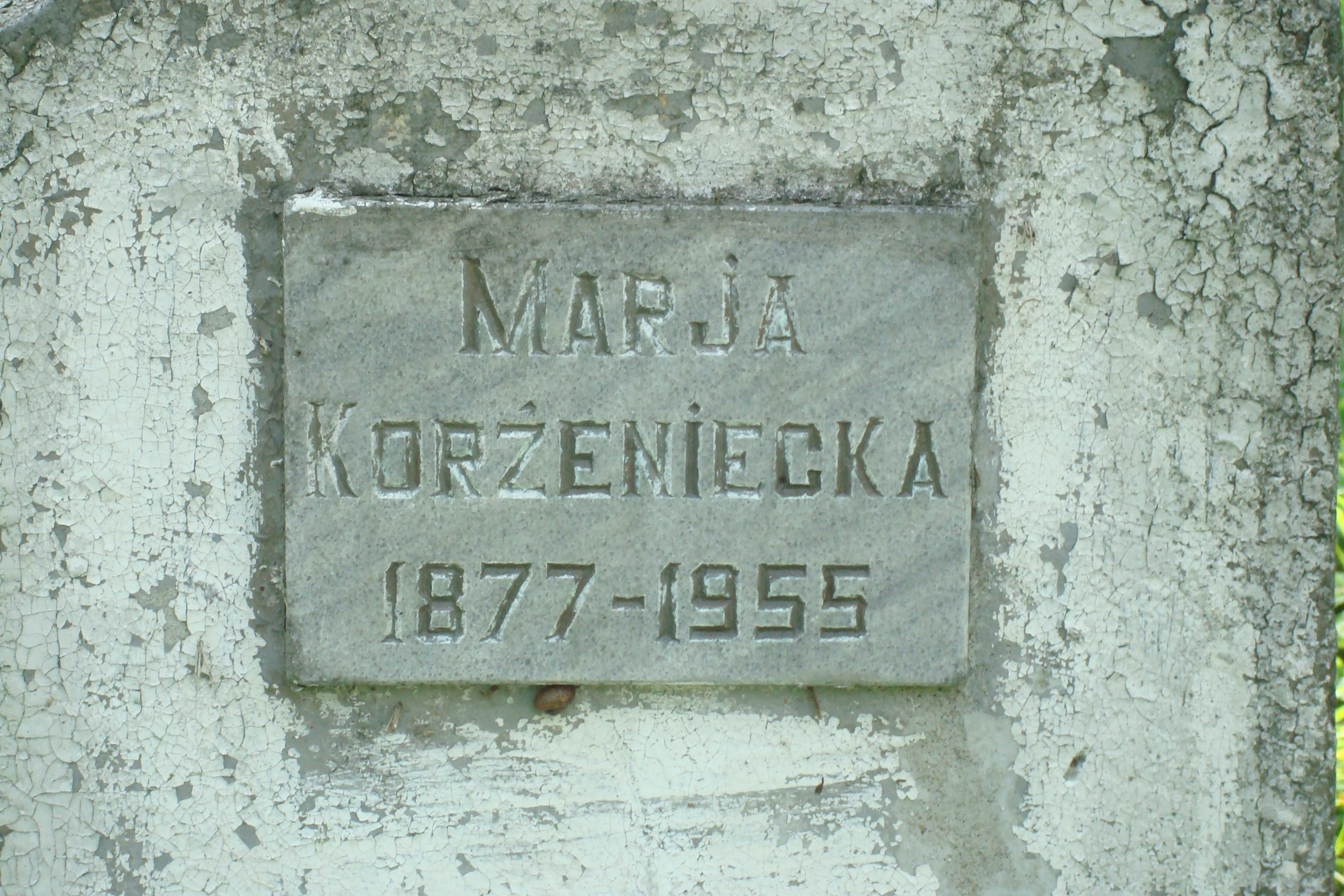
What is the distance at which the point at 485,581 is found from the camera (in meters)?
1.41

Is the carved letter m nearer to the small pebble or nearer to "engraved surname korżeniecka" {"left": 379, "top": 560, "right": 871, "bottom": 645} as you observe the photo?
"engraved surname korżeniecka" {"left": 379, "top": 560, "right": 871, "bottom": 645}

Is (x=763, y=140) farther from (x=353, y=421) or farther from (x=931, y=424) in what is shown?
(x=353, y=421)

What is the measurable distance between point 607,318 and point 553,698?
1.74 feet

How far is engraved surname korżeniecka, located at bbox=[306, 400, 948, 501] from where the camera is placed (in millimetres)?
1403

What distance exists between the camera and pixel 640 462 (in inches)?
55.5

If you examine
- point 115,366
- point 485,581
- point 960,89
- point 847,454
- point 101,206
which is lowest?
point 485,581

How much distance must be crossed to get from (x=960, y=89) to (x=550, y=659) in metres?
0.95

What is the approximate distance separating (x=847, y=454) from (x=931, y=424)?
12 centimetres

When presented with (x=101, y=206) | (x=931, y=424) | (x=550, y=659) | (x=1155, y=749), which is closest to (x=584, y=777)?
(x=550, y=659)

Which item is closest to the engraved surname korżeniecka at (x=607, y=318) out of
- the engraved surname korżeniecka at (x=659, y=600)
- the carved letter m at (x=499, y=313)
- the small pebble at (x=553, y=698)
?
the carved letter m at (x=499, y=313)

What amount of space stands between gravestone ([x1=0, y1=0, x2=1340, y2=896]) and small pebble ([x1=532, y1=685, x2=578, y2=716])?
17 millimetres

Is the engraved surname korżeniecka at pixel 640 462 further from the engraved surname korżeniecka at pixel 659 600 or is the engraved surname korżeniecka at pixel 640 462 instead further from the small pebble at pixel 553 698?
the small pebble at pixel 553 698

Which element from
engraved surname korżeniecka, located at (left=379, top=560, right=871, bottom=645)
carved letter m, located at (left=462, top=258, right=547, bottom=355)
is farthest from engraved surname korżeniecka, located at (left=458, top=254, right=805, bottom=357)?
engraved surname korżeniecka, located at (left=379, top=560, right=871, bottom=645)

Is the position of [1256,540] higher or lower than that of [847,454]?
lower
